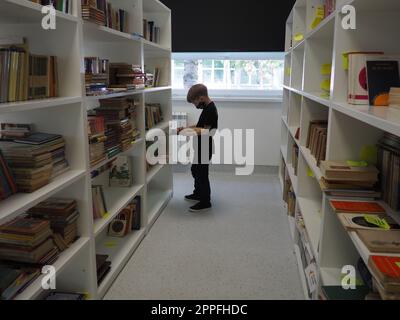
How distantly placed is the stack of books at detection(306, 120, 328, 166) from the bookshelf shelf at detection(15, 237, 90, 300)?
157 centimetres

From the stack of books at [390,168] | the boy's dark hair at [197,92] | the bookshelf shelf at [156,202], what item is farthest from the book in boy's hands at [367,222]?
the boy's dark hair at [197,92]

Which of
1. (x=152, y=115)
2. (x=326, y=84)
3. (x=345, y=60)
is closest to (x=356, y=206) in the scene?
(x=345, y=60)

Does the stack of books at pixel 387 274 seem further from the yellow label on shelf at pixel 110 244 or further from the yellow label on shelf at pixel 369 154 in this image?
the yellow label on shelf at pixel 110 244

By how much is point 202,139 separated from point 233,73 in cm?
209

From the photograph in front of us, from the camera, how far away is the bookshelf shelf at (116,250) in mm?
2555

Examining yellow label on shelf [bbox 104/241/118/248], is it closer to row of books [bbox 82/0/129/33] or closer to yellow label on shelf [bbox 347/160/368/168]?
row of books [bbox 82/0/129/33]

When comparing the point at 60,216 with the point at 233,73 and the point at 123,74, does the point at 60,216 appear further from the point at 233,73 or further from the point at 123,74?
the point at 233,73

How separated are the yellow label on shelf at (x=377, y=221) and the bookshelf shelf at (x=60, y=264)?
1515 mm

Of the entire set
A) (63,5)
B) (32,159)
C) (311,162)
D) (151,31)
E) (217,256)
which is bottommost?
(217,256)

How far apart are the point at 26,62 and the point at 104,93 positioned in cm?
71

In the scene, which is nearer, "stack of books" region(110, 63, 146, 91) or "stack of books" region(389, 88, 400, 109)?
"stack of books" region(389, 88, 400, 109)

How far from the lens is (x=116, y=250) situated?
298cm

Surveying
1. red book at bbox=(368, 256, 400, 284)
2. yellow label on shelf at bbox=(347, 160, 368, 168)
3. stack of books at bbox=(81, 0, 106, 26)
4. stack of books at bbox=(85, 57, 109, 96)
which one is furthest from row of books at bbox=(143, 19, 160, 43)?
red book at bbox=(368, 256, 400, 284)

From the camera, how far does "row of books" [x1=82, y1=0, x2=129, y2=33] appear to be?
208 cm
